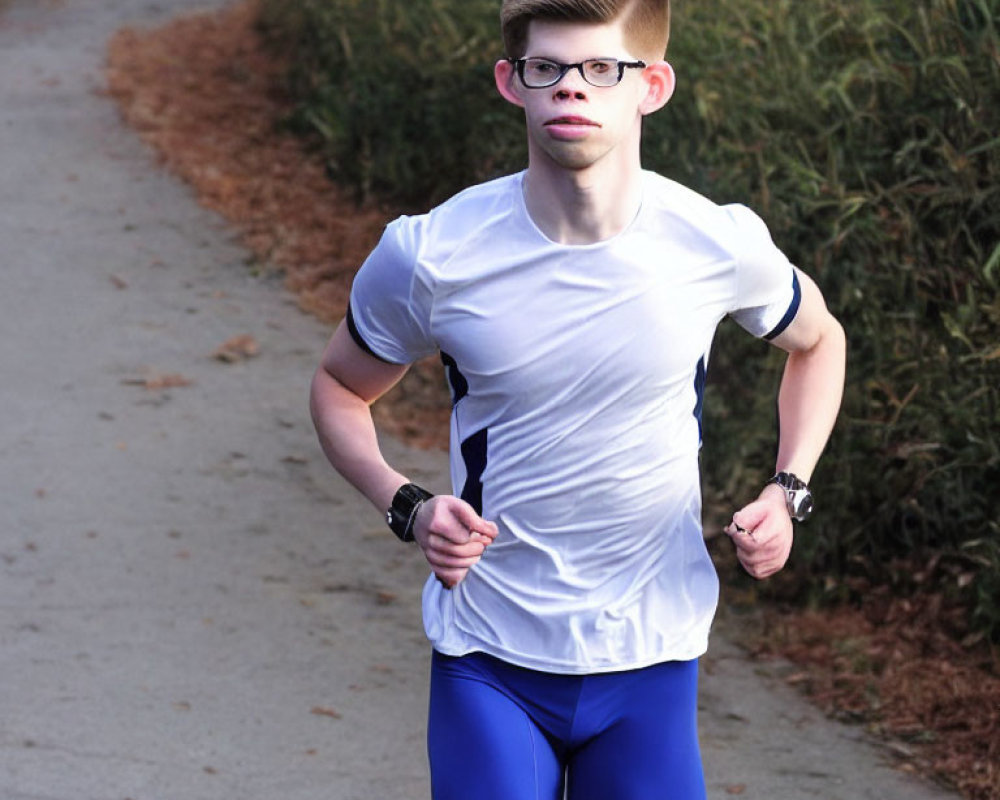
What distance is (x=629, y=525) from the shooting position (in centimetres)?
279

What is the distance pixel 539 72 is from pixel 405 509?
702 mm

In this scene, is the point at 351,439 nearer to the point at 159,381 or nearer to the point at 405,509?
the point at 405,509

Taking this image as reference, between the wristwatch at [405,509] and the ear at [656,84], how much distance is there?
Result: 690 mm

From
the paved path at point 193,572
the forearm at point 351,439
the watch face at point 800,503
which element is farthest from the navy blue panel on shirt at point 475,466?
the paved path at point 193,572

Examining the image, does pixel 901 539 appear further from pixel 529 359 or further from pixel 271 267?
pixel 271 267

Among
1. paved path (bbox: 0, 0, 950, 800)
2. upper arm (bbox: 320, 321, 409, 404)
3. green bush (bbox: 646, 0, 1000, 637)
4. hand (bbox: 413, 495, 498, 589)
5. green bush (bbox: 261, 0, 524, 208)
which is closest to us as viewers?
hand (bbox: 413, 495, 498, 589)

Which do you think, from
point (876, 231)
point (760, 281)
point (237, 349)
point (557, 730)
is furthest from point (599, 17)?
point (237, 349)

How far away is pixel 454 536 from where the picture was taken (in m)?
2.60

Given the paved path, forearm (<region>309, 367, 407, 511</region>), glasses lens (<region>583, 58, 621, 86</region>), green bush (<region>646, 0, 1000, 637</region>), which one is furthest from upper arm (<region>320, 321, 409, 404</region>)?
green bush (<region>646, 0, 1000, 637</region>)

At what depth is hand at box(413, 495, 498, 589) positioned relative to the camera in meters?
2.60

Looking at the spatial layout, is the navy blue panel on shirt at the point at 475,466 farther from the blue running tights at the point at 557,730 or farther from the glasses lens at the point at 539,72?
the glasses lens at the point at 539,72

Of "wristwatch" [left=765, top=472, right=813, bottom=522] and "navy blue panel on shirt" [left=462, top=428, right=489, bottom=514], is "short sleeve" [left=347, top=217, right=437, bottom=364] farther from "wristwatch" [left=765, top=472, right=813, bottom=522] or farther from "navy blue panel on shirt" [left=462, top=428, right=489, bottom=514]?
"wristwatch" [left=765, top=472, right=813, bottom=522]

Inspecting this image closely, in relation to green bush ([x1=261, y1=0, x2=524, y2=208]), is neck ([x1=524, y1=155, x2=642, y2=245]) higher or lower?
higher

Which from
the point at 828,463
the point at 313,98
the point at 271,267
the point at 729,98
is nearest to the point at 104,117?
the point at 313,98
